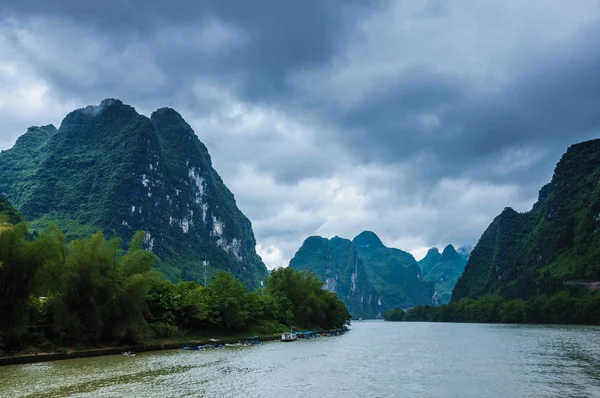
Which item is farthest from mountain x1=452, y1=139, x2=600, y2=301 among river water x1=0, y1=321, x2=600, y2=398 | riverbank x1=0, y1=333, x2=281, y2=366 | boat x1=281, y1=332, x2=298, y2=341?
riverbank x1=0, y1=333, x2=281, y2=366

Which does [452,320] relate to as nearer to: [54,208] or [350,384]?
[54,208]

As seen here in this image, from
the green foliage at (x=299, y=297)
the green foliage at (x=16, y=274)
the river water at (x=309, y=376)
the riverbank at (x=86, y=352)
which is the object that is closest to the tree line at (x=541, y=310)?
the green foliage at (x=299, y=297)

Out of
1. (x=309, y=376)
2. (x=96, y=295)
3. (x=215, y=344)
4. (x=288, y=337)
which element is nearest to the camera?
(x=309, y=376)

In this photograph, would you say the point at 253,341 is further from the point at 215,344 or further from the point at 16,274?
the point at 16,274

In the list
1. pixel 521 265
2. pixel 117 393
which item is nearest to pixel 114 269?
pixel 117 393

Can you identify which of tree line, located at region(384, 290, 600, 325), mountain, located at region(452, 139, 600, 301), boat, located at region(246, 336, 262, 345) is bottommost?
boat, located at region(246, 336, 262, 345)

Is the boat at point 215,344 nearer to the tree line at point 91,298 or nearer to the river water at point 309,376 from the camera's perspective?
the tree line at point 91,298

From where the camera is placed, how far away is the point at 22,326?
36344mm

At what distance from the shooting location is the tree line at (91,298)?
1416 inches

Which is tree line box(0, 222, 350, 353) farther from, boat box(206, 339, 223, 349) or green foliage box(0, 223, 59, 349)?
boat box(206, 339, 223, 349)

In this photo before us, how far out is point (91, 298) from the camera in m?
41.8

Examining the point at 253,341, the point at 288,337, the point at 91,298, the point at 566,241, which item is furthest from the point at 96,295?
the point at 566,241

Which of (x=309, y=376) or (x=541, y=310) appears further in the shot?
(x=541, y=310)

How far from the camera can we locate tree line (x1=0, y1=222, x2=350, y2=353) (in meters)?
36.0
